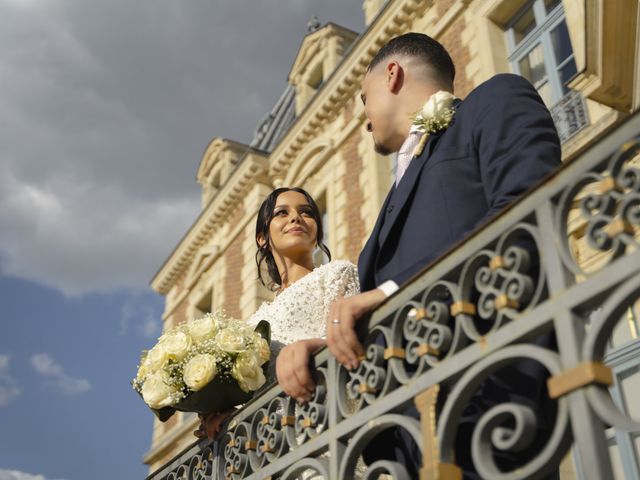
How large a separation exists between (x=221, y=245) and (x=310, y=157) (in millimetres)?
3962

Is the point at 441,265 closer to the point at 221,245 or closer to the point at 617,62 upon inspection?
the point at 617,62

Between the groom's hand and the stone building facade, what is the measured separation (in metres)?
2.06

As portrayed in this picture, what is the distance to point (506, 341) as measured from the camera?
1864mm

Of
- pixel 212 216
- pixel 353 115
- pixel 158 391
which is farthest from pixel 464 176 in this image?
pixel 212 216

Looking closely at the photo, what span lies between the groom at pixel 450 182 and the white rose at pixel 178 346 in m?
0.95

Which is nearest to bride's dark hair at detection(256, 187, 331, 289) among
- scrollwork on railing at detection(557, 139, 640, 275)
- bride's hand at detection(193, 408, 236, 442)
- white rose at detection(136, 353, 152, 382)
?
white rose at detection(136, 353, 152, 382)

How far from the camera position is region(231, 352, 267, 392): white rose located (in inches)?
123

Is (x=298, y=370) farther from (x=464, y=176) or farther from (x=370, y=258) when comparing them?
(x=464, y=176)

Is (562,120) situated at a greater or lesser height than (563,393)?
greater

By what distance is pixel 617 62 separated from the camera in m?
6.86

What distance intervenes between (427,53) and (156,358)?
1.76 meters

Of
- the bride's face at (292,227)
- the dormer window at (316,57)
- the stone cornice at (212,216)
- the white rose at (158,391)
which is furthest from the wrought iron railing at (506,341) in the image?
the dormer window at (316,57)

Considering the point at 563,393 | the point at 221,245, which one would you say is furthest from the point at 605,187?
the point at 221,245

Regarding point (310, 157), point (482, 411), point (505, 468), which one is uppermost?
point (310, 157)
